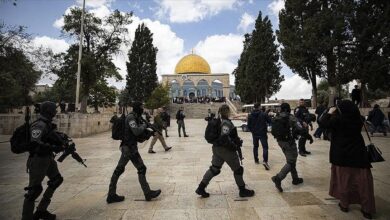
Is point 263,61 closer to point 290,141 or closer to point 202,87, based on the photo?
point 290,141

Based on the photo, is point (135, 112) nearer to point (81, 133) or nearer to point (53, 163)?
point (53, 163)

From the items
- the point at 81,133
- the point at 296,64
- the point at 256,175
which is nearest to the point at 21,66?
Result: the point at 81,133

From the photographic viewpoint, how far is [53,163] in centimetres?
454

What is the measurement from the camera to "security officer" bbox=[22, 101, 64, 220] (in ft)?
13.3

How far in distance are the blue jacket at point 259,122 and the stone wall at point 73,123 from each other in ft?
42.1

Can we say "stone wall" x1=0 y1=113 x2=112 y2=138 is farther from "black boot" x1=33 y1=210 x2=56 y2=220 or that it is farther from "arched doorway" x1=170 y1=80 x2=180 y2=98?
"arched doorway" x1=170 y1=80 x2=180 y2=98

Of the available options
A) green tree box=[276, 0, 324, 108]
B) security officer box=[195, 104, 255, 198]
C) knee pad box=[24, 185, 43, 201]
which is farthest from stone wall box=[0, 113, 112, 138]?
green tree box=[276, 0, 324, 108]

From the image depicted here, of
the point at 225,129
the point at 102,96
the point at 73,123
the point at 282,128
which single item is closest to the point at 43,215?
the point at 225,129

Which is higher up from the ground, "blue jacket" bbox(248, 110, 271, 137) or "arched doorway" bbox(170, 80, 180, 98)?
"arched doorway" bbox(170, 80, 180, 98)

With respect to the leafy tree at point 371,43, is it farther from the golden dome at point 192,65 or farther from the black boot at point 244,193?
the golden dome at point 192,65

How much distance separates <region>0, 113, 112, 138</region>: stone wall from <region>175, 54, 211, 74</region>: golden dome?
49.2 m

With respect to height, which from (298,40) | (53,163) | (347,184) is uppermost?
(298,40)

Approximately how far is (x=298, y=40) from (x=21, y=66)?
18467 millimetres

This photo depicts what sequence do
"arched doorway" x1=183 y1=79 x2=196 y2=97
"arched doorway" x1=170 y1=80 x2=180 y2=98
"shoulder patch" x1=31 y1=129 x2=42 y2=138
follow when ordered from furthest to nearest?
"arched doorway" x1=183 y1=79 x2=196 y2=97 → "arched doorway" x1=170 y1=80 x2=180 y2=98 → "shoulder patch" x1=31 y1=129 x2=42 y2=138
